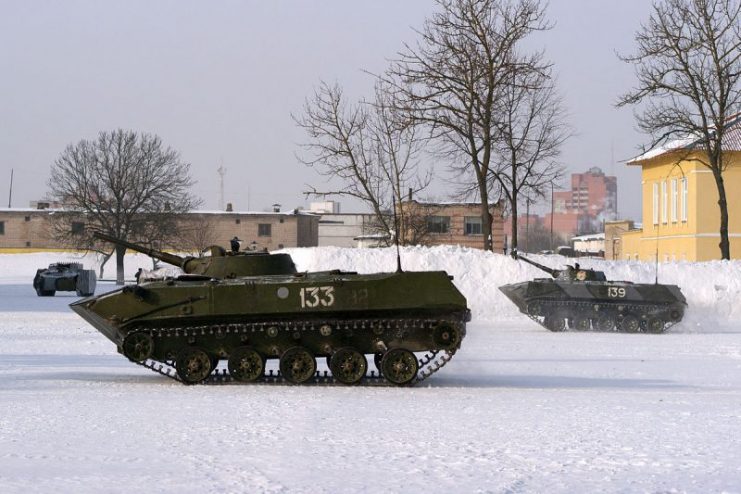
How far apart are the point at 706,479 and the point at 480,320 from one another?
89.4 ft

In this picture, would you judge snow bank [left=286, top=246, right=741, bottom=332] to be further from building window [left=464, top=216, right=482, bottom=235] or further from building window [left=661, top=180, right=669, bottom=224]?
building window [left=464, top=216, right=482, bottom=235]

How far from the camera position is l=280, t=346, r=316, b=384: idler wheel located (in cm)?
1773

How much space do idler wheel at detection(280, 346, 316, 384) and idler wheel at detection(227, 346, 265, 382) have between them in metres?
0.36

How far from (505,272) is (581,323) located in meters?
6.15

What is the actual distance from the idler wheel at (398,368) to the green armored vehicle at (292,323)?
14mm

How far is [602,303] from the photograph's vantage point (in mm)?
33438

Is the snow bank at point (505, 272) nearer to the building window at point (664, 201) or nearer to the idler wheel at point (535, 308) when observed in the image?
the idler wheel at point (535, 308)

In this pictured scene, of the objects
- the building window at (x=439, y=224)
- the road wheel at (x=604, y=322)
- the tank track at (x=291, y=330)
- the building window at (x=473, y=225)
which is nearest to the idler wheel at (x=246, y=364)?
the tank track at (x=291, y=330)

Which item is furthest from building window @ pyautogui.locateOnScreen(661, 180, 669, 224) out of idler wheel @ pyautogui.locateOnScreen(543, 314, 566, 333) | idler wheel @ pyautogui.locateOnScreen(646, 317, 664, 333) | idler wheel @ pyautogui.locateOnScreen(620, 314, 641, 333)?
idler wheel @ pyautogui.locateOnScreen(543, 314, 566, 333)

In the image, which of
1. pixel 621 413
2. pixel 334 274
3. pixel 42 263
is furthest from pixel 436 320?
pixel 42 263

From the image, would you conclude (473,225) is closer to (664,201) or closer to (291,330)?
(664,201)

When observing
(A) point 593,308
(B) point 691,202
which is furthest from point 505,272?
(B) point 691,202

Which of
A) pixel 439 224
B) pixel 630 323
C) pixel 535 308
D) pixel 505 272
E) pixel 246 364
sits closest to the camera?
pixel 246 364

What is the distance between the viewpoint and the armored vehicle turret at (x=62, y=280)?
176 feet
